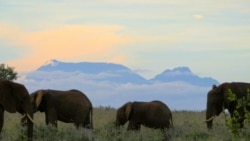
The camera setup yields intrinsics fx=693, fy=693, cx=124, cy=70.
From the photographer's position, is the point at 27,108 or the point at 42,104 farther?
the point at 42,104

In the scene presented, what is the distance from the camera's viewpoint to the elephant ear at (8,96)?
14805 mm

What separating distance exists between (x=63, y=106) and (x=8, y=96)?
3.63 metres

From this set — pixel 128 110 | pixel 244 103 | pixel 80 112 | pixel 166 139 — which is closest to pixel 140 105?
pixel 128 110

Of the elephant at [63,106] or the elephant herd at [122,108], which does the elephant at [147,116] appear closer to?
the elephant herd at [122,108]

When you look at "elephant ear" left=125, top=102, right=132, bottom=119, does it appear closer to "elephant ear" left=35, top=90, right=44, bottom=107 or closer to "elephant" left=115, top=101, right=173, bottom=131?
"elephant" left=115, top=101, right=173, bottom=131

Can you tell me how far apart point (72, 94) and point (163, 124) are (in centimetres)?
266

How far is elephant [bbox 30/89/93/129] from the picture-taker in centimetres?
1830

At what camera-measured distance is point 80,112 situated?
1856cm

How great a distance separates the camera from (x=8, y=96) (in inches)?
589

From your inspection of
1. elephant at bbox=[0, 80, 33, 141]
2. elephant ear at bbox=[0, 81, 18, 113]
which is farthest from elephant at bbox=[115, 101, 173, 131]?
elephant ear at bbox=[0, 81, 18, 113]

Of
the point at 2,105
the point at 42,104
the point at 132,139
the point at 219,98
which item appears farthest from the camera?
the point at 219,98

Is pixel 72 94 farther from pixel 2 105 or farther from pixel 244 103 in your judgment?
pixel 244 103

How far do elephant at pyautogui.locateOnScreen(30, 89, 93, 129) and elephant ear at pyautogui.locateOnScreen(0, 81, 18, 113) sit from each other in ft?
10.3

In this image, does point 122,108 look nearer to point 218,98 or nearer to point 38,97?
point 38,97
